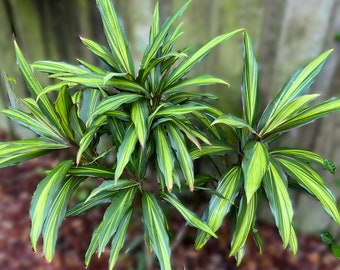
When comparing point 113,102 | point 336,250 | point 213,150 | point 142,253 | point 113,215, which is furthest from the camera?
point 142,253

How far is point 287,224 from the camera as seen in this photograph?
1131 mm

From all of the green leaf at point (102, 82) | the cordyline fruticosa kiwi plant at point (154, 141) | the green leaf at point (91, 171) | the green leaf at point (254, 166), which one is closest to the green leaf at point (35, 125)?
the cordyline fruticosa kiwi plant at point (154, 141)

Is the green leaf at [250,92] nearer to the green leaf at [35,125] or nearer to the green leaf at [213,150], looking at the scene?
the green leaf at [213,150]

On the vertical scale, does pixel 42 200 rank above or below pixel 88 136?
below

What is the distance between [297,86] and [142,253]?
1.20m

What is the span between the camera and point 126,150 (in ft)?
3.59

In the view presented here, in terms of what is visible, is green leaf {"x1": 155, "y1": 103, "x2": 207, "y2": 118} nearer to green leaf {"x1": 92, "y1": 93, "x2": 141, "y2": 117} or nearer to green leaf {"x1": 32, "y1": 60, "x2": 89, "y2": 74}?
green leaf {"x1": 92, "y1": 93, "x2": 141, "y2": 117}

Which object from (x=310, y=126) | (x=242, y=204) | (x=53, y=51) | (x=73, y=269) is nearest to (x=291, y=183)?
(x=242, y=204)

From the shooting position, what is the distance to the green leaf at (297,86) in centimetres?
125

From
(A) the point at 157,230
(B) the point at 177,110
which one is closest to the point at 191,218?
(A) the point at 157,230

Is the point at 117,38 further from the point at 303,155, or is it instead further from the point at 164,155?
the point at 303,155

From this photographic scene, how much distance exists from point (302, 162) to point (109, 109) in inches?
25.9

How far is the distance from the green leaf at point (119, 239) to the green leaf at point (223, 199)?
0.86ft

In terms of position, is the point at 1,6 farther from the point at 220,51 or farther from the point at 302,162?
the point at 302,162
